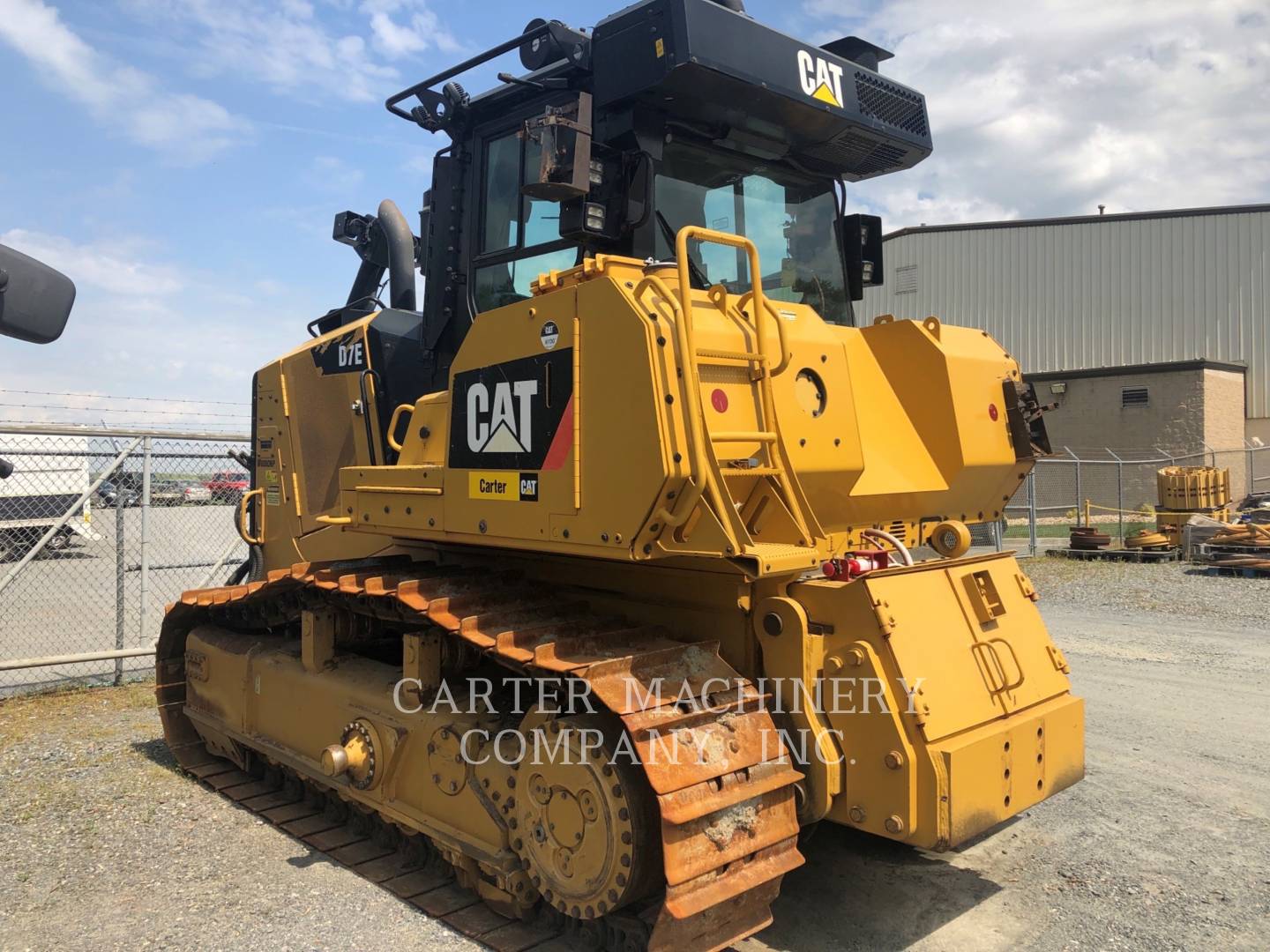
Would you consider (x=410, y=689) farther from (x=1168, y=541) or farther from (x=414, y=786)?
(x=1168, y=541)

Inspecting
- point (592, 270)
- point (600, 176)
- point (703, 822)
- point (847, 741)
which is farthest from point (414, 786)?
point (600, 176)

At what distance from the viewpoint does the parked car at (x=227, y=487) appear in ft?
29.7

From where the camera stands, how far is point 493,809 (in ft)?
12.6

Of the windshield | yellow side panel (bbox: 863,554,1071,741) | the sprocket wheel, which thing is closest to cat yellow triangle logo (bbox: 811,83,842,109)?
the windshield

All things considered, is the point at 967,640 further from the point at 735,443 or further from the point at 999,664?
the point at 735,443

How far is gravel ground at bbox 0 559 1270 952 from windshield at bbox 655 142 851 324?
2.78 metres

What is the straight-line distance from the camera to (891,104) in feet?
16.1

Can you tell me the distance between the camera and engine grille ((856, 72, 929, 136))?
4.76 m

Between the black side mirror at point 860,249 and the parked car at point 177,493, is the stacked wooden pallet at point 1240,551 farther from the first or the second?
the parked car at point 177,493

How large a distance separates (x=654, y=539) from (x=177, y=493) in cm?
678

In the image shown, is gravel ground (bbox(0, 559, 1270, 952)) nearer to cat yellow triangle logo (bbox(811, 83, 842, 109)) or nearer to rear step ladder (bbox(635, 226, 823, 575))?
rear step ladder (bbox(635, 226, 823, 575))

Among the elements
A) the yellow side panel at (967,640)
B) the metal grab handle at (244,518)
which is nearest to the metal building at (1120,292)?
the yellow side panel at (967,640)

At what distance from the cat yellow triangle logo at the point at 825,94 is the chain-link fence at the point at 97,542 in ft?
19.6

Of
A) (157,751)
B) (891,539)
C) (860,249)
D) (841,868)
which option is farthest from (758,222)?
(157,751)
